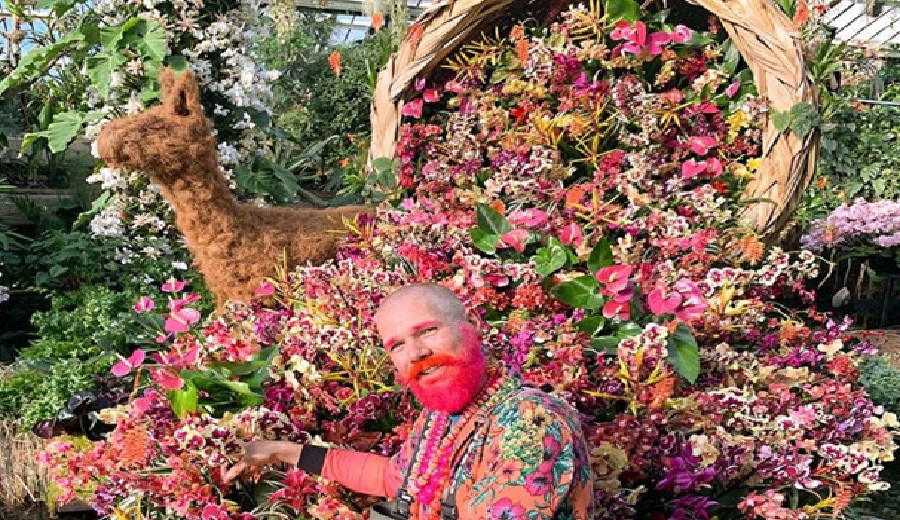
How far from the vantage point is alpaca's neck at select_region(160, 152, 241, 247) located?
2.29 m

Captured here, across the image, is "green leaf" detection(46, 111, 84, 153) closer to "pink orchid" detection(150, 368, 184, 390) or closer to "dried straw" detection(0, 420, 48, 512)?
"dried straw" detection(0, 420, 48, 512)

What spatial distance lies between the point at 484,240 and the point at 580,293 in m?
0.36

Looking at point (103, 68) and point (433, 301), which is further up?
point (103, 68)

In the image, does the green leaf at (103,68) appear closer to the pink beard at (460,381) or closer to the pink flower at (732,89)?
the pink flower at (732,89)

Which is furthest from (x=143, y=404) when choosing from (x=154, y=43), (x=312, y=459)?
(x=154, y=43)

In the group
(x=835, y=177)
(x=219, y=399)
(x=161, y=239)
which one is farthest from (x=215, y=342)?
(x=835, y=177)

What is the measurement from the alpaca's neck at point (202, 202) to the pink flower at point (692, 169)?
56.2 inches

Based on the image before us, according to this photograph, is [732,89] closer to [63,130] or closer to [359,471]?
[359,471]

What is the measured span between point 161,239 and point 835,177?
6.72m

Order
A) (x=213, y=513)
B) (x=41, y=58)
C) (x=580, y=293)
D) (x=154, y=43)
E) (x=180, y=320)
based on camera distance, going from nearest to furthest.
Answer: (x=213, y=513) < (x=180, y=320) < (x=580, y=293) < (x=154, y=43) < (x=41, y=58)

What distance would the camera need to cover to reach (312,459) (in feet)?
4.79

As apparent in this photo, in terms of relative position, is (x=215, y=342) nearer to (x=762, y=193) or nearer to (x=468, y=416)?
(x=468, y=416)

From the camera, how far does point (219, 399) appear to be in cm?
170

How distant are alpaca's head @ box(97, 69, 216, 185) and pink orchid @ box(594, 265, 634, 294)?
3.88 ft
